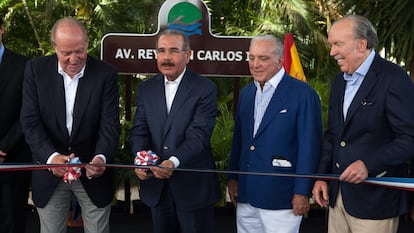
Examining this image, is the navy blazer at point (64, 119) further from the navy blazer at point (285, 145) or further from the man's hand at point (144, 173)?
the navy blazer at point (285, 145)

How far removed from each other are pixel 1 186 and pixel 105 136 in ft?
3.08

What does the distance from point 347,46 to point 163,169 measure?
1184 millimetres

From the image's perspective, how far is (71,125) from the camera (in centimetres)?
387

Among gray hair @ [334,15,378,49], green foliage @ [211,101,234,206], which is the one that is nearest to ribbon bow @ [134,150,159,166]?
gray hair @ [334,15,378,49]

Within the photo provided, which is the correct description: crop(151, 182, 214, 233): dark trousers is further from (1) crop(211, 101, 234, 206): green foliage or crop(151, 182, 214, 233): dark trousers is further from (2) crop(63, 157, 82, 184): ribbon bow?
(1) crop(211, 101, 234, 206): green foliage

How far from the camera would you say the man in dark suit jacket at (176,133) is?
3.82 metres

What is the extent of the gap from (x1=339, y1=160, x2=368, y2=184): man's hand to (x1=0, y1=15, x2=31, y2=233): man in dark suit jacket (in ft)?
6.74

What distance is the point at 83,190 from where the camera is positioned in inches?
153

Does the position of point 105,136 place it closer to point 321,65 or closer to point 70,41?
point 70,41

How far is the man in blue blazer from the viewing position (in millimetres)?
3715

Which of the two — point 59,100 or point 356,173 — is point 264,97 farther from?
point 59,100

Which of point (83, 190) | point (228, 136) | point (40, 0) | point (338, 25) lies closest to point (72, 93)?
point (83, 190)

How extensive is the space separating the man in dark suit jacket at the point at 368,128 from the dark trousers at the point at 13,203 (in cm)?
211

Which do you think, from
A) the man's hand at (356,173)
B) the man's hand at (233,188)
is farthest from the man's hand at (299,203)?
the man's hand at (233,188)
